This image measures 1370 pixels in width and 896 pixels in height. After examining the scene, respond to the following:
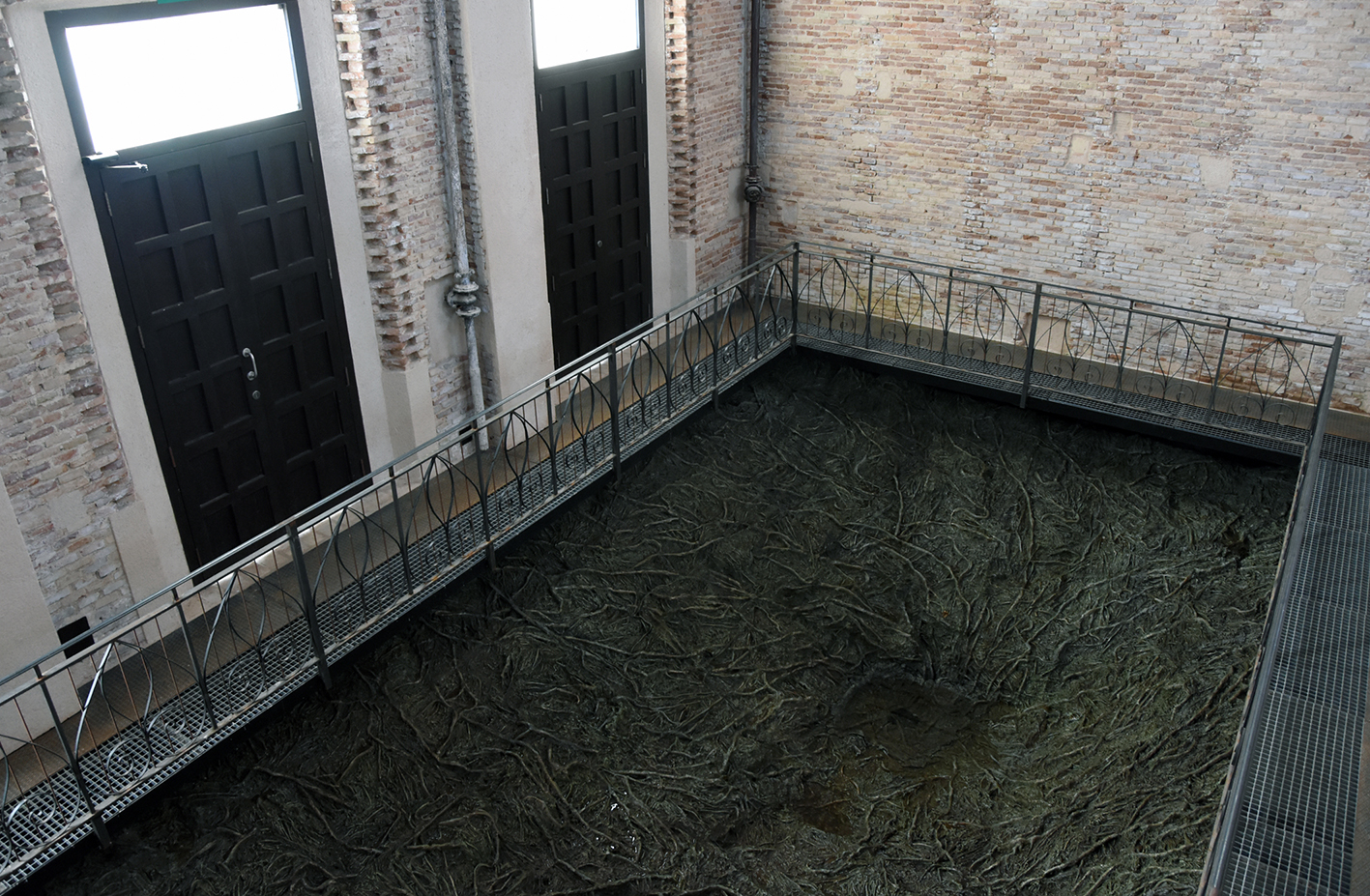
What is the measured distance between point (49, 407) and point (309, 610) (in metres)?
1.67

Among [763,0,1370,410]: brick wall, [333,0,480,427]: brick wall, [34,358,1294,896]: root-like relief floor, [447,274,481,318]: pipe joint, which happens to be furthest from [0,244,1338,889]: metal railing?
[333,0,480,427]: brick wall

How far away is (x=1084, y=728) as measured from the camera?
19.8ft

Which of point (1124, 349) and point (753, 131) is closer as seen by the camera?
point (1124, 349)

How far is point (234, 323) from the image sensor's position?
657cm

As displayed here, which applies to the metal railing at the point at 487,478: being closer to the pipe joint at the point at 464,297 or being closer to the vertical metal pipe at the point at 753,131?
the vertical metal pipe at the point at 753,131

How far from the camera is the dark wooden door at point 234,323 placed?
237 inches

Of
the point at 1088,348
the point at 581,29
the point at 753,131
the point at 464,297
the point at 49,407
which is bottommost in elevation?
the point at 1088,348

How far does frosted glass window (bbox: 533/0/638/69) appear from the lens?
830cm

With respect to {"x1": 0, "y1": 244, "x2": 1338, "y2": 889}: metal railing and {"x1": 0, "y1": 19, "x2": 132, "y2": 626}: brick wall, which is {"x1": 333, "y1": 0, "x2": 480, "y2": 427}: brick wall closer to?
{"x1": 0, "y1": 244, "x2": 1338, "y2": 889}: metal railing

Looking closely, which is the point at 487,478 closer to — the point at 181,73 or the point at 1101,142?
the point at 181,73

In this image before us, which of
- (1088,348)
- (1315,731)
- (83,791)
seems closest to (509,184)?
(83,791)

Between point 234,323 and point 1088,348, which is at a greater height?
point 234,323

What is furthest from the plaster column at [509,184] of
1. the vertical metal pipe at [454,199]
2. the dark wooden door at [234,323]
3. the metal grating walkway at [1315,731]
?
the metal grating walkway at [1315,731]

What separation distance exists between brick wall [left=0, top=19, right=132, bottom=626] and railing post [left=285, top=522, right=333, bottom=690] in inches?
45.9
